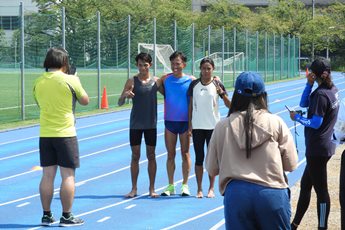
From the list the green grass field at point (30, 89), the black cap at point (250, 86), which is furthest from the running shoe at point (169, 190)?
the green grass field at point (30, 89)

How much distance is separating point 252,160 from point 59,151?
3.91 meters

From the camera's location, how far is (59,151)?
8.46 m

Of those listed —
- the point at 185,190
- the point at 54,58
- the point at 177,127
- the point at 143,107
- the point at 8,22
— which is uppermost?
the point at 8,22

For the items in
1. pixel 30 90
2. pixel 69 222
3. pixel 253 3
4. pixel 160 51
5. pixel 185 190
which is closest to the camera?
pixel 69 222

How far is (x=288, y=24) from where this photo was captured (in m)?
72.8

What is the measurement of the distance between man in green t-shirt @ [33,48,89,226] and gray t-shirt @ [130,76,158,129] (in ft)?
5.79

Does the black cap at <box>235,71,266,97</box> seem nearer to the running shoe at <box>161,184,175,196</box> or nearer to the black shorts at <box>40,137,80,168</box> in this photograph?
the black shorts at <box>40,137,80,168</box>

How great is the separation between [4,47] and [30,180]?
12.2 m

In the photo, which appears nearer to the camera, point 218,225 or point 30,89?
point 218,225

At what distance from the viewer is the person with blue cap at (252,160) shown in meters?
4.86

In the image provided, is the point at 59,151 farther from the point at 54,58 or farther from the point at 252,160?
the point at 252,160

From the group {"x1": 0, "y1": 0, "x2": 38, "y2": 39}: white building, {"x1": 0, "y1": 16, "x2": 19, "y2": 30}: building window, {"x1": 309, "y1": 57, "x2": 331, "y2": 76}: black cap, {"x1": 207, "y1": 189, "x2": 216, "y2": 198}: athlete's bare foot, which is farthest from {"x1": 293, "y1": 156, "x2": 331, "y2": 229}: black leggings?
{"x1": 0, "y1": 16, "x2": 19, "y2": 30}: building window

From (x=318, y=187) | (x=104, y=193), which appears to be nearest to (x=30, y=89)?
(x=104, y=193)

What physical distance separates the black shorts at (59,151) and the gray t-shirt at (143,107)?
1825mm
